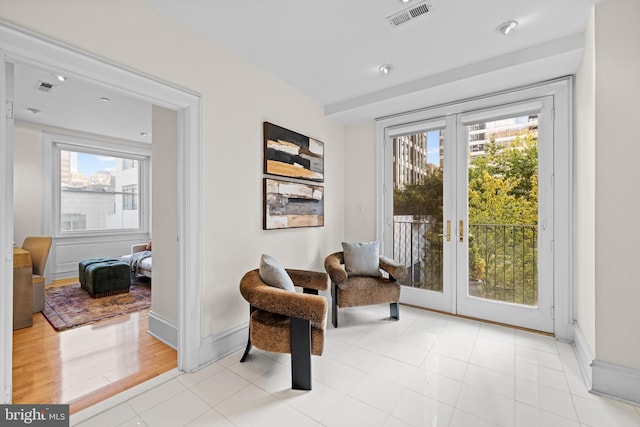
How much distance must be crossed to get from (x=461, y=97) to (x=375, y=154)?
1194mm

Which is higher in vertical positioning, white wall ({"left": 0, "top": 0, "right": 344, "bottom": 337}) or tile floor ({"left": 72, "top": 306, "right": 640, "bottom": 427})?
white wall ({"left": 0, "top": 0, "right": 344, "bottom": 337})

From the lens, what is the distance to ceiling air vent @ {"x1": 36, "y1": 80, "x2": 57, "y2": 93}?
308 centimetres

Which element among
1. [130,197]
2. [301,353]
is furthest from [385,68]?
[130,197]

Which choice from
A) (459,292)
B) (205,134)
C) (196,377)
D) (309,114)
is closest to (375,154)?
(309,114)

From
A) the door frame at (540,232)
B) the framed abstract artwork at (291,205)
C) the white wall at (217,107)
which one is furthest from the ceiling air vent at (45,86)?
the door frame at (540,232)

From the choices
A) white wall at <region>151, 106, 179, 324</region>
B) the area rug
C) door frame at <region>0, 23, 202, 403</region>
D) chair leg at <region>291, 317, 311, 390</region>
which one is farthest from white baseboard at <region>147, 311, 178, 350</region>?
chair leg at <region>291, 317, 311, 390</region>

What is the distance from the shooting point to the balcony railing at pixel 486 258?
9.49ft

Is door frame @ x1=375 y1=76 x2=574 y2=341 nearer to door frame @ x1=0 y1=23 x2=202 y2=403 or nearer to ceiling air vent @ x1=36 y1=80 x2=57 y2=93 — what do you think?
door frame @ x1=0 y1=23 x2=202 y2=403

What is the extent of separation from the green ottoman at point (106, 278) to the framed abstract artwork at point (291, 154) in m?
2.84

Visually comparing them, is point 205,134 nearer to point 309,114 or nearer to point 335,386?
point 309,114

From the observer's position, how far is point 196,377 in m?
2.06

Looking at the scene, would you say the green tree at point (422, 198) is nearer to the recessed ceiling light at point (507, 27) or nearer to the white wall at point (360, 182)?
the white wall at point (360, 182)

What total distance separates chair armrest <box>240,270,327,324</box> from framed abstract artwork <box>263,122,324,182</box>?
1.27 m

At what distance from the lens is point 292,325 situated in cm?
189
